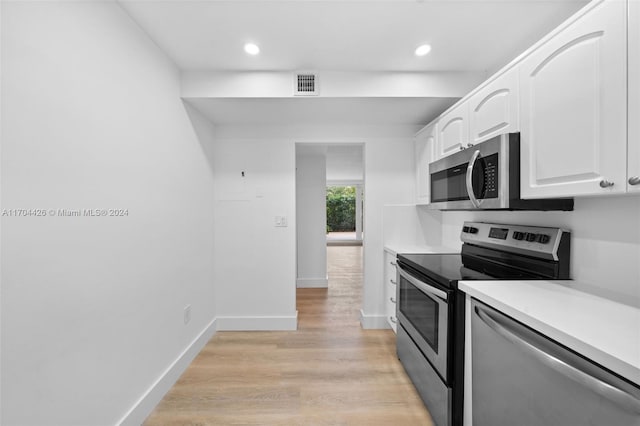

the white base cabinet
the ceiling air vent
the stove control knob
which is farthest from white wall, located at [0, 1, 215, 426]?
the stove control knob

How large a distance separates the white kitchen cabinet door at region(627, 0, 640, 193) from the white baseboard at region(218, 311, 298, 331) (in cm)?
261

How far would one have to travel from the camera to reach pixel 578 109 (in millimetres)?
1057

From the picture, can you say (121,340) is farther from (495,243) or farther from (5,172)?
(495,243)

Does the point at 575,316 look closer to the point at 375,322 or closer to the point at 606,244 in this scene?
the point at 606,244

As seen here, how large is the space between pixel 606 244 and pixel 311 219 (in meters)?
3.37

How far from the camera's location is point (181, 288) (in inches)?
81.9

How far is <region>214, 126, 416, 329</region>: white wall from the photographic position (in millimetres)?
2744

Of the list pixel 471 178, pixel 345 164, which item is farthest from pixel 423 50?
pixel 345 164

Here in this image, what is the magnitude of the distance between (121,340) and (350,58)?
2.33m

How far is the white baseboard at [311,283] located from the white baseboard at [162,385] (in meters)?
1.92

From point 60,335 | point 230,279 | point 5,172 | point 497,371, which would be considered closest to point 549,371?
point 497,371

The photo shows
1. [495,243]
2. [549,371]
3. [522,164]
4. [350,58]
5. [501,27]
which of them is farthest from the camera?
[350,58]

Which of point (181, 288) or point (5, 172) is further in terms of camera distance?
point (181, 288)

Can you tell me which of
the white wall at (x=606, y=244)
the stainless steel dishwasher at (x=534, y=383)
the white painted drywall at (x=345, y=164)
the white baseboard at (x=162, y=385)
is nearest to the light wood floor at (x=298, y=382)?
the white baseboard at (x=162, y=385)
